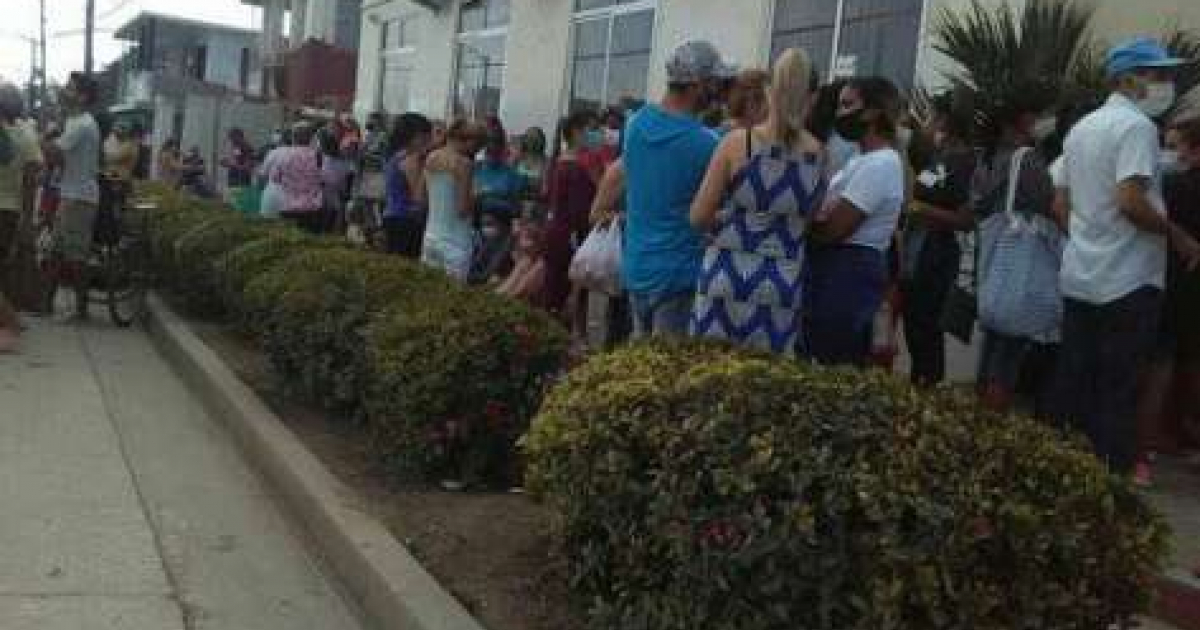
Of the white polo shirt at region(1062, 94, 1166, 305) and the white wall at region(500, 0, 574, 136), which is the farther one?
the white wall at region(500, 0, 574, 136)

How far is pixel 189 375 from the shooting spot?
9930 mm

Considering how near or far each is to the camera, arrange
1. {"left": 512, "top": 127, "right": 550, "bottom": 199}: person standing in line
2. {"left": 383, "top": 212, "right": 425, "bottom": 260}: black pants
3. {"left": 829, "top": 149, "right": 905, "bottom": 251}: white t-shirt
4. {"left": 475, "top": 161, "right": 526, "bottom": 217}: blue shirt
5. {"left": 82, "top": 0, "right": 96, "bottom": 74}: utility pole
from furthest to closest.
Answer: {"left": 82, "top": 0, "right": 96, "bottom": 74}: utility pole
{"left": 512, "top": 127, "right": 550, "bottom": 199}: person standing in line
{"left": 475, "top": 161, "right": 526, "bottom": 217}: blue shirt
{"left": 383, "top": 212, "right": 425, "bottom": 260}: black pants
{"left": 829, "top": 149, "right": 905, "bottom": 251}: white t-shirt

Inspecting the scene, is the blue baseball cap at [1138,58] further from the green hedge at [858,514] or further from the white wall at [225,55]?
the white wall at [225,55]

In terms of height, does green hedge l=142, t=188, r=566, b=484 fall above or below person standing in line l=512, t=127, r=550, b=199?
below

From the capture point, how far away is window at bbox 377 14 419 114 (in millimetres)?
26328

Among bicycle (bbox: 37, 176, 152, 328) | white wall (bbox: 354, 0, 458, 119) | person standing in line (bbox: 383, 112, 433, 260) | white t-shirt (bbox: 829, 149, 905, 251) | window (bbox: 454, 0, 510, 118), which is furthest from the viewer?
white wall (bbox: 354, 0, 458, 119)

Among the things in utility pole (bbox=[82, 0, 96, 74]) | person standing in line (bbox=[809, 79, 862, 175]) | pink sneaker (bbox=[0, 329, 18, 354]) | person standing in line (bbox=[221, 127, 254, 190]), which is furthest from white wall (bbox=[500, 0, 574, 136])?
utility pole (bbox=[82, 0, 96, 74])

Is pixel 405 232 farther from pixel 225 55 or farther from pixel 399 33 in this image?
pixel 225 55

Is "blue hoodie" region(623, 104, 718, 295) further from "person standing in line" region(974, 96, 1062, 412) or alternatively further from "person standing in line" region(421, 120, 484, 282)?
"person standing in line" region(421, 120, 484, 282)

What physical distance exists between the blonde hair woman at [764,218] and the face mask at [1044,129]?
2237mm

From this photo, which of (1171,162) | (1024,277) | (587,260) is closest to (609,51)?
(587,260)

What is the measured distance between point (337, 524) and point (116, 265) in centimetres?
722

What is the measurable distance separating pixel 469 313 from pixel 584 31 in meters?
11.8

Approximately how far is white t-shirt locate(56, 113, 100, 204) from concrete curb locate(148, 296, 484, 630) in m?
3.28
